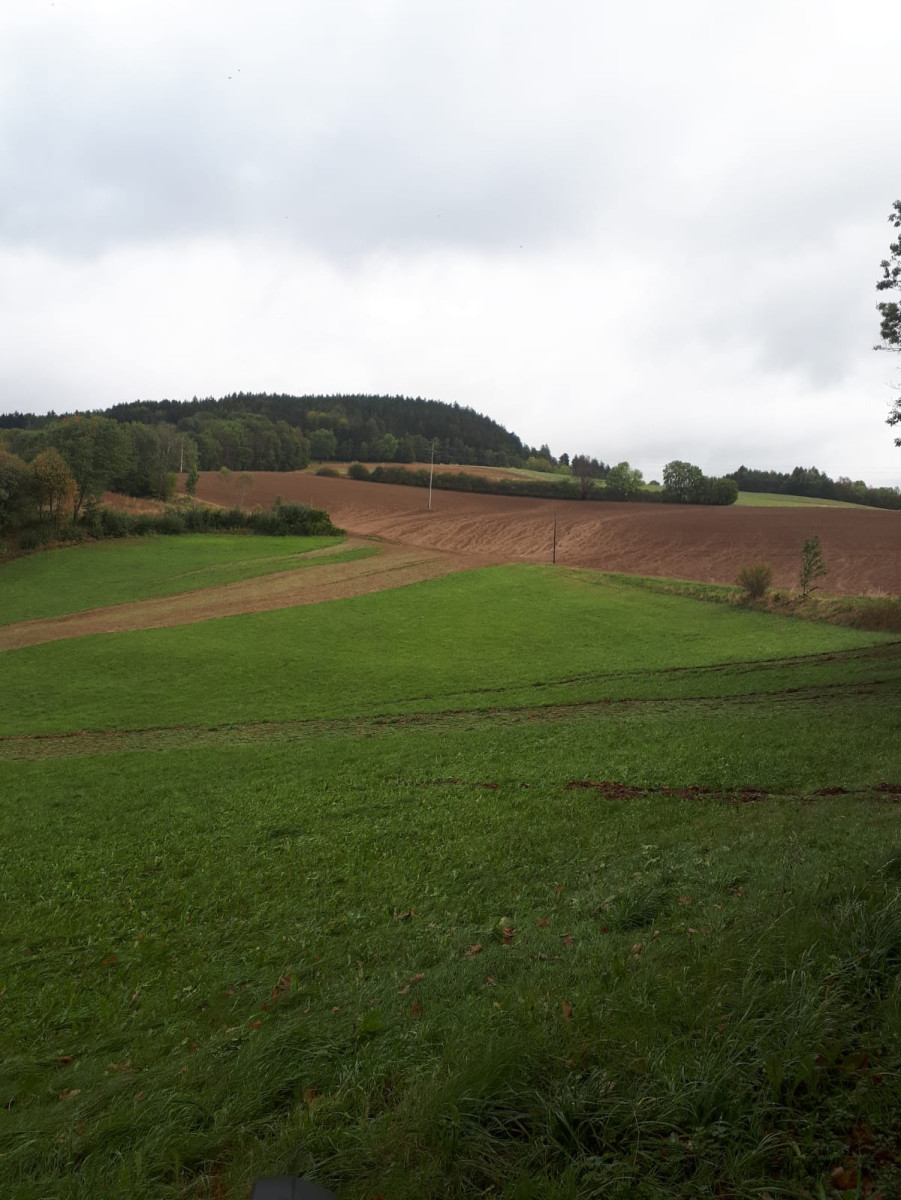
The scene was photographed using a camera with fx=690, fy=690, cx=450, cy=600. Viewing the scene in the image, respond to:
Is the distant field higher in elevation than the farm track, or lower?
higher

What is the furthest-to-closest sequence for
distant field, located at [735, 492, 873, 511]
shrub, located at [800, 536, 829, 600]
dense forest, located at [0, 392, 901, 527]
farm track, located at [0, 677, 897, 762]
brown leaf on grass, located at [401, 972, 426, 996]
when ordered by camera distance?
distant field, located at [735, 492, 873, 511] → dense forest, located at [0, 392, 901, 527] → shrub, located at [800, 536, 829, 600] → farm track, located at [0, 677, 897, 762] → brown leaf on grass, located at [401, 972, 426, 996]

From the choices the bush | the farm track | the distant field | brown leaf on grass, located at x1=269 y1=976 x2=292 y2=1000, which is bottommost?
the farm track

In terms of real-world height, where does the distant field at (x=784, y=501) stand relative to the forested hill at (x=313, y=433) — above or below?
below

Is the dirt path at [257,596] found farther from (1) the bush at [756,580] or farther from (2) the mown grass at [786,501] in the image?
(2) the mown grass at [786,501]

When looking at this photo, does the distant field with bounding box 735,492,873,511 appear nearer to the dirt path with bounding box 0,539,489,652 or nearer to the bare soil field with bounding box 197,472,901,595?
the bare soil field with bounding box 197,472,901,595

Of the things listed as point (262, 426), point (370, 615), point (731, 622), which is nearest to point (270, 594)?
point (370, 615)

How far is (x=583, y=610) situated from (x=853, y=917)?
142 feet

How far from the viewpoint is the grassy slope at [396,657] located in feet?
94.9

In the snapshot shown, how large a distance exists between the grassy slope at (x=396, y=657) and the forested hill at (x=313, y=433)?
263 feet

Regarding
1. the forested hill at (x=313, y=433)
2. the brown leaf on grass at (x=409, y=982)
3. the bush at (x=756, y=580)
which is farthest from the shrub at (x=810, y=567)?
the forested hill at (x=313, y=433)

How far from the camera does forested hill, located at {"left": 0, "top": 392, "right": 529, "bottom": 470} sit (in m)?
138

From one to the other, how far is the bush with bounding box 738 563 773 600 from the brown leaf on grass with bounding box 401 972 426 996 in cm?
4641

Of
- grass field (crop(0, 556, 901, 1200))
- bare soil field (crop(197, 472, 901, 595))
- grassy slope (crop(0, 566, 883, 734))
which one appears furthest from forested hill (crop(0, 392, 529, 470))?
grass field (crop(0, 556, 901, 1200))

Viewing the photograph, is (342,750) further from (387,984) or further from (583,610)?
(583,610)
